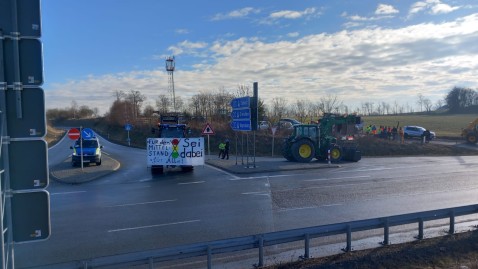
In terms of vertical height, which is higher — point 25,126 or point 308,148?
point 25,126

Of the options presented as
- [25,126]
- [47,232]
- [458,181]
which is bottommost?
[458,181]

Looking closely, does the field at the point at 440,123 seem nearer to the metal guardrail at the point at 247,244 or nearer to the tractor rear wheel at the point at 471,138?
the tractor rear wheel at the point at 471,138

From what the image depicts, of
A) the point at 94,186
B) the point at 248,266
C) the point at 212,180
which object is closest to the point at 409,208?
the point at 248,266

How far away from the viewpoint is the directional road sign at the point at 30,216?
3.41 m

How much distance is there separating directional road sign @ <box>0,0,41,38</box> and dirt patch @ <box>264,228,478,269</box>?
194 inches

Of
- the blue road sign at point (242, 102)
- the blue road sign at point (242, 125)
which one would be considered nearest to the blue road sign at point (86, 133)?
the blue road sign at point (242, 125)

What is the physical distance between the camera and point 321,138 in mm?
27031

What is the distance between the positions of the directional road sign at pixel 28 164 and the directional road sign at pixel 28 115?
85 millimetres

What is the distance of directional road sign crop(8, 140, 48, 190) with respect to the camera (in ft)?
10.9

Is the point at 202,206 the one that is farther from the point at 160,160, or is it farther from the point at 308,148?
the point at 308,148

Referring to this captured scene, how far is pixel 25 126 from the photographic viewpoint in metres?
3.33

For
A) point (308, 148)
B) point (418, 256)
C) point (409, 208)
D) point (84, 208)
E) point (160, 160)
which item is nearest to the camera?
point (418, 256)

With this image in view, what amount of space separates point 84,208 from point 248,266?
790 cm

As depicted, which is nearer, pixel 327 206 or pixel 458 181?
pixel 327 206
